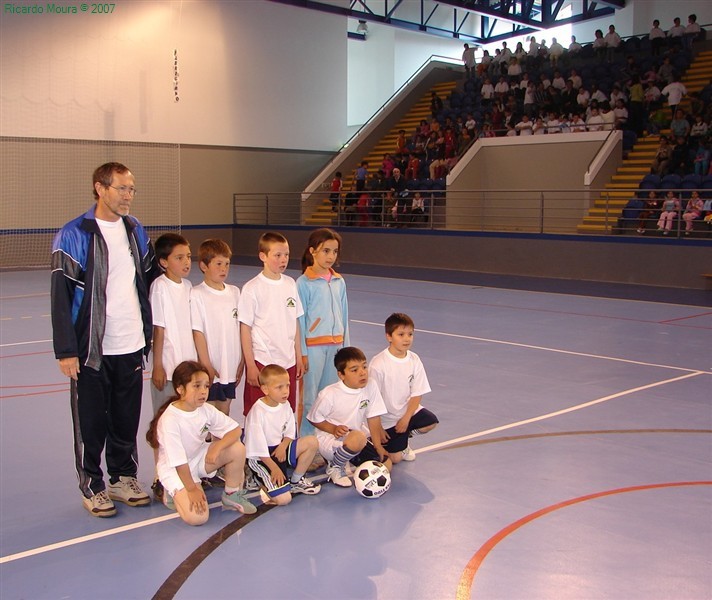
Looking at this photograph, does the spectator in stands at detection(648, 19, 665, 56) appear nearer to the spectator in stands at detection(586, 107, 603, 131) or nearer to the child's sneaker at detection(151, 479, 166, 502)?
the spectator in stands at detection(586, 107, 603, 131)

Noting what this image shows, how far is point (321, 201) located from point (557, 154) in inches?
284

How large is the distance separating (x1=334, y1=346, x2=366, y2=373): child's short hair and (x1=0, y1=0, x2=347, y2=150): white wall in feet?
→ 51.0

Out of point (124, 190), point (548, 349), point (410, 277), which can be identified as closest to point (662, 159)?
point (410, 277)

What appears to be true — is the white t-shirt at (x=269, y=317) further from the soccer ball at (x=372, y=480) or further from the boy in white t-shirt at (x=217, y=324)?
the soccer ball at (x=372, y=480)

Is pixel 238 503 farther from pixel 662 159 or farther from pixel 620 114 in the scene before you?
pixel 620 114

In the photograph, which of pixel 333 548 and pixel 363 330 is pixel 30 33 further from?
pixel 333 548

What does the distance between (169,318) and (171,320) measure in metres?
0.02

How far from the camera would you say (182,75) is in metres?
21.0

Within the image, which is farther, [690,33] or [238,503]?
[690,33]

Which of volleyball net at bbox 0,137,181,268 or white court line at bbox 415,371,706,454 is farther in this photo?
volleyball net at bbox 0,137,181,268

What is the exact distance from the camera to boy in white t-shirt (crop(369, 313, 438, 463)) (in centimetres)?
499

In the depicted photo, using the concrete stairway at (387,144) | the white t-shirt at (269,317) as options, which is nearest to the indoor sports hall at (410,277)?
the concrete stairway at (387,144)

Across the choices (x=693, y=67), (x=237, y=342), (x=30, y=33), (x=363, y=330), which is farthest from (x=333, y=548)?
(x=693, y=67)

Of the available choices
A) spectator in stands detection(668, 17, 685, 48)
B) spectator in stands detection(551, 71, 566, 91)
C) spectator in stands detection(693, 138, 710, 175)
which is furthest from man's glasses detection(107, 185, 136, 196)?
spectator in stands detection(668, 17, 685, 48)
